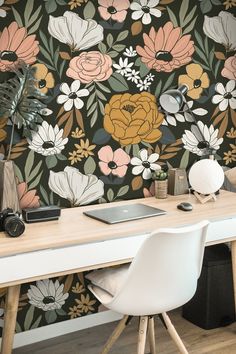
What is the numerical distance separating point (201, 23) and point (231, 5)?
0.99 ft

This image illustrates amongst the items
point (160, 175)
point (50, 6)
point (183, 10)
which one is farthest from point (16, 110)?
point (183, 10)

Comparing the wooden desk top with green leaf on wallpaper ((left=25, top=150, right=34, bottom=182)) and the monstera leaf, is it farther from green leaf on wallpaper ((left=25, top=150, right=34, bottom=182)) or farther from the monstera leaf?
the monstera leaf

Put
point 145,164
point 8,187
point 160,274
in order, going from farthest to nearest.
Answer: point 145,164 < point 8,187 < point 160,274

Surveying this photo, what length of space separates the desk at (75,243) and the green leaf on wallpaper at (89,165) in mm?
261

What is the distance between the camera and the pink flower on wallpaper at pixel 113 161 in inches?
115

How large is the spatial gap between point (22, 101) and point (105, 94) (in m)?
0.54

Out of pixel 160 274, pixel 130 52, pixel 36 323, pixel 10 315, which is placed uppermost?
pixel 130 52

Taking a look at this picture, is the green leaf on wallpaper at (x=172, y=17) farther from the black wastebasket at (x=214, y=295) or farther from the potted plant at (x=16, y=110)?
the black wastebasket at (x=214, y=295)

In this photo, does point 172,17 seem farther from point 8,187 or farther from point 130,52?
point 8,187

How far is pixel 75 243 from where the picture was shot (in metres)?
2.18

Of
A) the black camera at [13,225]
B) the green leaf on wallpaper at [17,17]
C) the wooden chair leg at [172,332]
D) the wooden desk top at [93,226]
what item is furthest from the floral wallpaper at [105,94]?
the wooden chair leg at [172,332]

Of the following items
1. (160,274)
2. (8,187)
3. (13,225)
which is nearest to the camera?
(160,274)

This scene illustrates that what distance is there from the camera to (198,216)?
2.59 m

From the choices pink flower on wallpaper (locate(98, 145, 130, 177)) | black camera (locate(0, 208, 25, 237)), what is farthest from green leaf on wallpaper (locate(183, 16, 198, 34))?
black camera (locate(0, 208, 25, 237))
